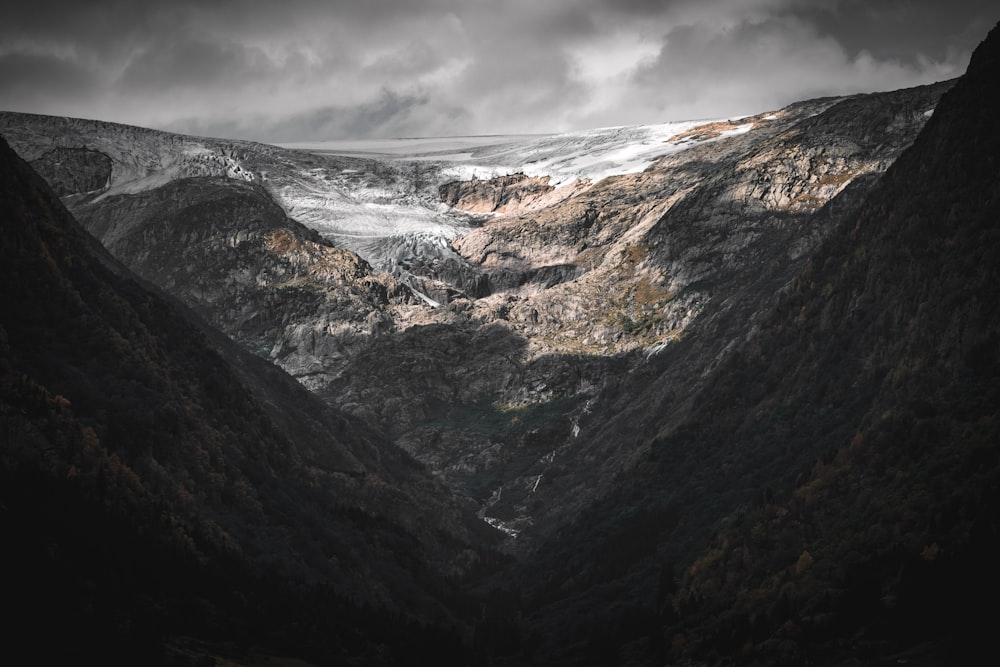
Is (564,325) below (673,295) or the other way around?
below

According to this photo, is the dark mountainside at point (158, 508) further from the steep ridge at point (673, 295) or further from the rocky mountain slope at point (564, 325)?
the rocky mountain slope at point (564, 325)

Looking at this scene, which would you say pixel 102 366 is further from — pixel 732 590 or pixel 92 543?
pixel 732 590

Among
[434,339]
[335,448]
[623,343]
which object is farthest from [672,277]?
[335,448]

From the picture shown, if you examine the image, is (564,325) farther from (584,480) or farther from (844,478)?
(844,478)

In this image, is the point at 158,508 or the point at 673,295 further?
the point at 673,295

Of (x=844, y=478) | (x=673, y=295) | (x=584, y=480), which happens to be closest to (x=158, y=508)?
(x=844, y=478)

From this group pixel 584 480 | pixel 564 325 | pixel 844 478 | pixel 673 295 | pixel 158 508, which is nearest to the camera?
pixel 158 508
